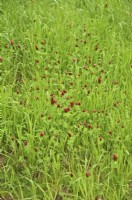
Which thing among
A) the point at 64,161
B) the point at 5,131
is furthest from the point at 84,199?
the point at 5,131

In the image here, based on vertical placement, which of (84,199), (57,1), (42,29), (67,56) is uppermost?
(57,1)

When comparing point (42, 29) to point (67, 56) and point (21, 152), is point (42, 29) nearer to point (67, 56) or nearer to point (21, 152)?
point (67, 56)

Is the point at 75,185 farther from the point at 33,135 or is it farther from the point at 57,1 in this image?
the point at 57,1

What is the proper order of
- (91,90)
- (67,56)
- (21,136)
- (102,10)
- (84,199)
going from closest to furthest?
(84,199) → (21,136) → (91,90) → (67,56) → (102,10)

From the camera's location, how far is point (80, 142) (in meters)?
3.33

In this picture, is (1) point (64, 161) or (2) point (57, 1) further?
(2) point (57, 1)

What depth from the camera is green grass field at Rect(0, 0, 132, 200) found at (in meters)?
2.98

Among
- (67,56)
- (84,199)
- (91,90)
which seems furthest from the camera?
(67,56)

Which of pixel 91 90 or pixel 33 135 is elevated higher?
pixel 91 90

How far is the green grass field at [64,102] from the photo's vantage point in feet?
9.78

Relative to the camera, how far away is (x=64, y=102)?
3.48 meters

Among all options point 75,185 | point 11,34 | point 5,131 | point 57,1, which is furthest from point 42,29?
point 75,185

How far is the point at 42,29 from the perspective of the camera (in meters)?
4.45

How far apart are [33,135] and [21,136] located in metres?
0.09
